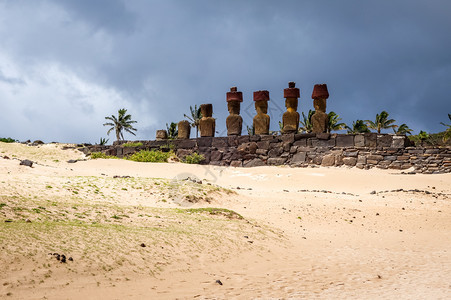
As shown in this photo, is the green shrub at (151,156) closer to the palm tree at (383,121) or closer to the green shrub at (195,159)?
the green shrub at (195,159)

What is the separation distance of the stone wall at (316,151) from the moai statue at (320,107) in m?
0.51

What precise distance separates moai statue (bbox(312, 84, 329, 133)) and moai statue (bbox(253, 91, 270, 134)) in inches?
90.5

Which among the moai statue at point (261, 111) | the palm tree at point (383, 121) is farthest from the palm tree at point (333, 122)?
the moai statue at point (261, 111)

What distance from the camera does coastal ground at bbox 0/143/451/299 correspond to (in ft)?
13.3

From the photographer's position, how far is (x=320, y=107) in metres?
17.8

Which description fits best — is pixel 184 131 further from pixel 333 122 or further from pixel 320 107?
pixel 333 122

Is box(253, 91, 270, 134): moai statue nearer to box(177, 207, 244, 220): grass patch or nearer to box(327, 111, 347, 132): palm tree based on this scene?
box(177, 207, 244, 220): grass patch

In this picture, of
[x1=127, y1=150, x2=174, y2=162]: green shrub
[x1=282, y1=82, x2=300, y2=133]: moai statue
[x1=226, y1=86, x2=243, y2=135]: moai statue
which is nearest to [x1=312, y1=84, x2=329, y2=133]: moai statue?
[x1=282, y1=82, x2=300, y2=133]: moai statue

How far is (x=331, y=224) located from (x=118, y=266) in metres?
5.74

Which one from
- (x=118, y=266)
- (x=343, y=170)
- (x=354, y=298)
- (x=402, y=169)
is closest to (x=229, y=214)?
(x=118, y=266)

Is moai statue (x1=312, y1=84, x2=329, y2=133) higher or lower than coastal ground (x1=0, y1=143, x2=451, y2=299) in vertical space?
higher

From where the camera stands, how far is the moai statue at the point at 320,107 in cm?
1764

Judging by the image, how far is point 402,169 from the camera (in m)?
15.7

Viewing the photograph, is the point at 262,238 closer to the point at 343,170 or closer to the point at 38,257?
the point at 38,257
